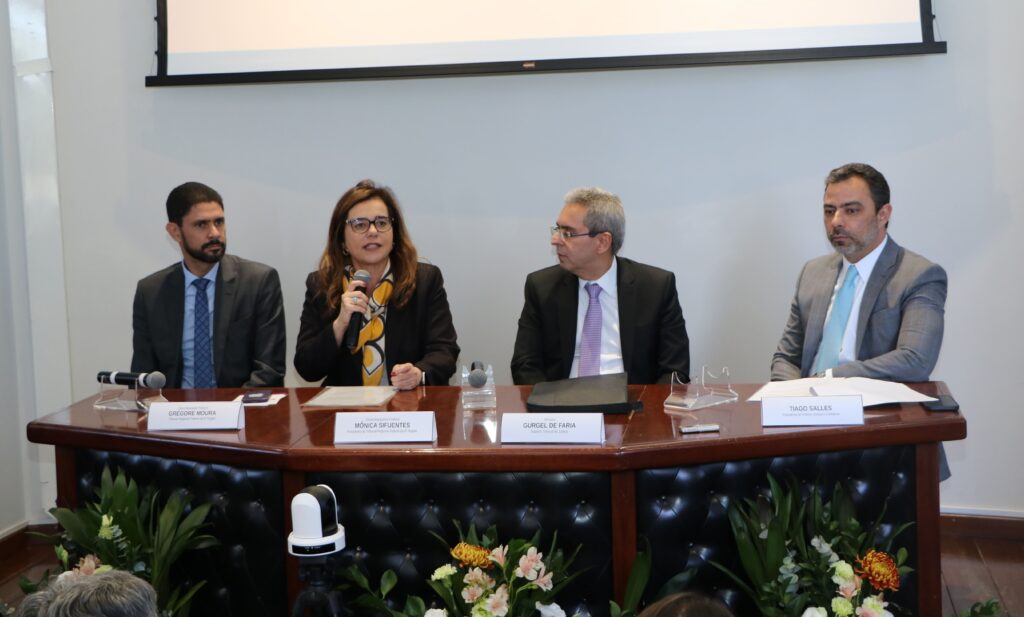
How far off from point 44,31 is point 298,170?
1.22 metres

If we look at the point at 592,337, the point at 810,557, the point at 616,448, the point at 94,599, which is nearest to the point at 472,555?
the point at 616,448

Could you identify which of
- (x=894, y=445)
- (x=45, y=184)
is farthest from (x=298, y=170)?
(x=894, y=445)

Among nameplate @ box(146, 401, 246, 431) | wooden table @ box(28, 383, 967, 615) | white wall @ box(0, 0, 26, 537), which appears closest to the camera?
wooden table @ box(28, 383, 967, 615)

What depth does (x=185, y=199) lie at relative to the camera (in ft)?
12.0

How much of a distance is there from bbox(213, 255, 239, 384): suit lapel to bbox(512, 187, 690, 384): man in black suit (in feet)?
3.30

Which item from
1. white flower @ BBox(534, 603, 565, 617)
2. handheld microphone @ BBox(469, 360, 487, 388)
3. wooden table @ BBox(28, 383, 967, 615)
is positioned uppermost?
handheld microphone @ BBox(469, 360, 487, 388)

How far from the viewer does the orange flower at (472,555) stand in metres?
2.17

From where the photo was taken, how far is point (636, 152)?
13.5 feet

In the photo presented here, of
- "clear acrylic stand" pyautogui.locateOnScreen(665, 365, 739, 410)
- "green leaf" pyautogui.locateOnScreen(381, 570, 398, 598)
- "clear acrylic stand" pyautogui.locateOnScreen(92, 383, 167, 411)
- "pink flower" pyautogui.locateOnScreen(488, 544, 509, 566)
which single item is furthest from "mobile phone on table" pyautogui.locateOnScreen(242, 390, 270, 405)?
"clear acrylic stand" pyautogui.locateOnScreen(665, 365, 739, 410)

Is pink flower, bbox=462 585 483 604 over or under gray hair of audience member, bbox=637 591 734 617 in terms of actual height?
under

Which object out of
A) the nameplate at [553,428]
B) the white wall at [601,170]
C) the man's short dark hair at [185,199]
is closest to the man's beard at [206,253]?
the man's short dark hair at [185,199]

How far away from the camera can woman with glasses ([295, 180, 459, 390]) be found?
348cm

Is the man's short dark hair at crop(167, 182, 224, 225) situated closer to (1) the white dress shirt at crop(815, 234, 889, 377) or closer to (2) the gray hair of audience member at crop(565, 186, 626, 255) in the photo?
(2) the gray hair of audience member at crop(565, 186, 626, 255)

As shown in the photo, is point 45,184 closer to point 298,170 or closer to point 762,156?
point 298,170
